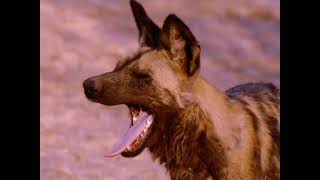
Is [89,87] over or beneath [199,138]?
over

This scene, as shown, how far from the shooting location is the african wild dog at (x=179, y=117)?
4.76 m

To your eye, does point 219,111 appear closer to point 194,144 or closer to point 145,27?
point 194,144

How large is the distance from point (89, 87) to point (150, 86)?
0.47 metres

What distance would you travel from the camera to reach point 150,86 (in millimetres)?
4785

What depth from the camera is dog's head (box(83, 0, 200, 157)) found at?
187 inches

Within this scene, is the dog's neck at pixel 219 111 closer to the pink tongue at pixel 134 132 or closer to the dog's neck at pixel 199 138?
the dog's neck at pixel 199 138

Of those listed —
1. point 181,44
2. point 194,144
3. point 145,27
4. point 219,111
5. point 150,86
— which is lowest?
point 194,144

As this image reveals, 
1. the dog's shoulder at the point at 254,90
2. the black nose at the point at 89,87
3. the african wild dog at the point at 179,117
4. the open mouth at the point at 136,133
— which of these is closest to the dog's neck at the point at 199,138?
the african wild dog at the point at 179,117

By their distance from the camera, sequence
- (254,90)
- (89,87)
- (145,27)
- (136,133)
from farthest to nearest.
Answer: (254,90), (145,27), (136,133), (89,87)

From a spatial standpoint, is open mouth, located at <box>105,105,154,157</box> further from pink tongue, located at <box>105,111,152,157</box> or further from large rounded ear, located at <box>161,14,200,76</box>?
large rounded ear, located at <box>161,14,200,76</box>

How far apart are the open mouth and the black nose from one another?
318 mm

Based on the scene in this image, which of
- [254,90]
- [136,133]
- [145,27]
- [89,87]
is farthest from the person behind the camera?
[254,90]

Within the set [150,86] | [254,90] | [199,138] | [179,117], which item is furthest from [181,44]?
[254,90]
